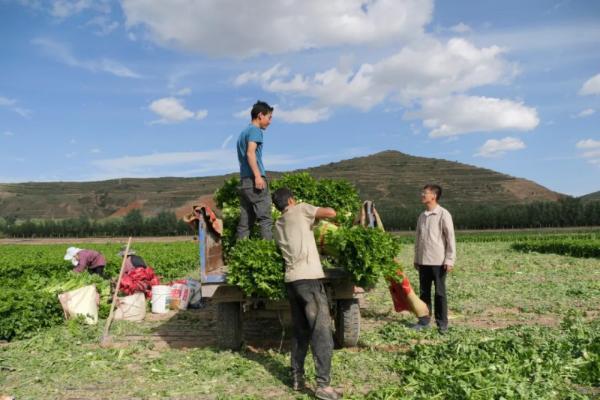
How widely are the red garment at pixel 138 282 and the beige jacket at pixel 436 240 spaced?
5.72m

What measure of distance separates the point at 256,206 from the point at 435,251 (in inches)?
114

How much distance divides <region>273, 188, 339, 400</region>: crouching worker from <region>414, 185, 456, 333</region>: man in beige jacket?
2.91 m

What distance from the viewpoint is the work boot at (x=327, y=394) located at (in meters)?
5.19

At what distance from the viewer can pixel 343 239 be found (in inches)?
251

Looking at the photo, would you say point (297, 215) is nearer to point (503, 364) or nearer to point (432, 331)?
point (503, 364)

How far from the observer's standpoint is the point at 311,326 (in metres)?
5.59

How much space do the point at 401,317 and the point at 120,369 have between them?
5029 millimetres

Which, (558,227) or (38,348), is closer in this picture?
(38,348)

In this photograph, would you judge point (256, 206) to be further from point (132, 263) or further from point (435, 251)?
point (132, 263)

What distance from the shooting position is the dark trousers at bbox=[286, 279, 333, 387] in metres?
5.43

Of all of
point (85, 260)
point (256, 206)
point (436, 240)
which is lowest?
point (85, 260)

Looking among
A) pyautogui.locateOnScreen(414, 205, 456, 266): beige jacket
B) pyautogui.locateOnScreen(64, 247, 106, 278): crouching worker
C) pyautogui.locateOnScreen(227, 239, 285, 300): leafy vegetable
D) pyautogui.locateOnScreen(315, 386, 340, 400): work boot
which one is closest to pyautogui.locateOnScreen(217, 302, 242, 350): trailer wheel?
pyautogui.locateOnScreen(227, 239, 285, 300): leafy vegetable

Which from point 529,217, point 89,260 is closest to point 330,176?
point 529,217

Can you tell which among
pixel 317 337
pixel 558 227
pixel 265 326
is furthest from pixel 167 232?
pixel 317 337
